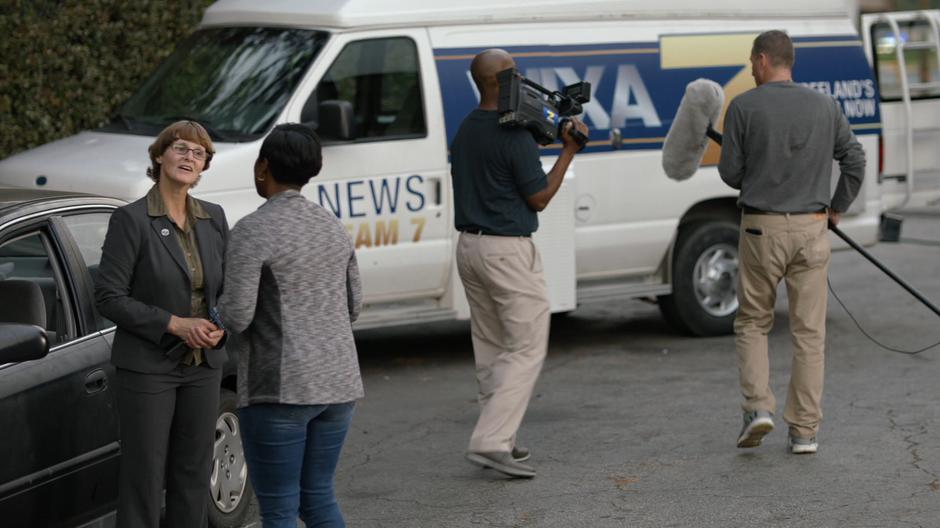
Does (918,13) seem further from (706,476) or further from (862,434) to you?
(706,476)

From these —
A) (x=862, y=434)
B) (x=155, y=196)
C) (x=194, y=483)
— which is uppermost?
(x=155, y=196)

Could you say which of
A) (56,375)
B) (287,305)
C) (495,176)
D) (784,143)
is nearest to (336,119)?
(495,176)

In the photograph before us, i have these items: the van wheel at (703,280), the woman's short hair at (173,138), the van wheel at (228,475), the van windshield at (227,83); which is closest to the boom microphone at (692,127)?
the van windshield at (227,83)

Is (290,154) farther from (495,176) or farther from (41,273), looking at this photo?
(495,176)

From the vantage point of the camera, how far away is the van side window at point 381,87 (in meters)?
9.21


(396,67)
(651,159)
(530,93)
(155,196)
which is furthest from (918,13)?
(155,196)

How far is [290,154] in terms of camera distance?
15.4ft

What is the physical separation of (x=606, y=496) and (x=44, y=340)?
9.27ft

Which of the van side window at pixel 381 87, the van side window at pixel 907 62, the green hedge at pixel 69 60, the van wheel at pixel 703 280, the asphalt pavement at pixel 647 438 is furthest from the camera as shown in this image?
the van side window at pixel 907 62

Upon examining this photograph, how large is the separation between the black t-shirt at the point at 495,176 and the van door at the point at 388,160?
2152 mm

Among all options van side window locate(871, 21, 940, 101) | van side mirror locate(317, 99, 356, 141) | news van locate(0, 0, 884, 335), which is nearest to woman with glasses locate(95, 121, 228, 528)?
news van locate(0, 0, 884, 335)

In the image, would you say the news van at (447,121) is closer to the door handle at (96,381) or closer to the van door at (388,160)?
the van door at (388,160)

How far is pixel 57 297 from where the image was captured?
17.5ft

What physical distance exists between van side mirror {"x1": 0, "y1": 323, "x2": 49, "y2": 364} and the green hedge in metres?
6.97
